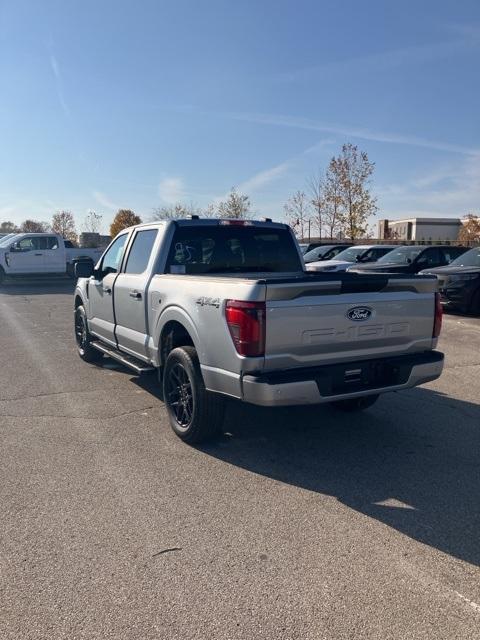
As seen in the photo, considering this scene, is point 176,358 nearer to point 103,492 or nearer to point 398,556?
point 103,492

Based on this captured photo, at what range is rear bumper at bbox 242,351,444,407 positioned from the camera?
13.1 ft

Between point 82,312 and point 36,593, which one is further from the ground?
point 82,312

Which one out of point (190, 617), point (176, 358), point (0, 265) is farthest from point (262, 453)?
point (0, 265)

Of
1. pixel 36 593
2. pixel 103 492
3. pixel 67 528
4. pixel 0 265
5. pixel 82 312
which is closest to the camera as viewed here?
pixel 36 593

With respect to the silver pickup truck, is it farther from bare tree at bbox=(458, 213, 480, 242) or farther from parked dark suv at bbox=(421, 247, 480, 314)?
bare tree at bbox=(458, 213, 480, 242)

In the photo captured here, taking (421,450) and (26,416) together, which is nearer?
(421,450)

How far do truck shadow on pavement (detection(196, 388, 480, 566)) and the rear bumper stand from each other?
599 mm

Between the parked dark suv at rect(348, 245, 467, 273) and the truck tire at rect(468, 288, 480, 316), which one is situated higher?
the parked dark suv at rect(348, 245, 467, 273)

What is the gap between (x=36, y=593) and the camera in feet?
9.39

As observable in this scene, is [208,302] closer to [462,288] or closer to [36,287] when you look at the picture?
[462,288]

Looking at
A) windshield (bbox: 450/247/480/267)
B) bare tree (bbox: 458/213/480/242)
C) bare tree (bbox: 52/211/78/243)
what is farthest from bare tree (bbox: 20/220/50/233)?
windshield (bbox: 450/247/480/267)

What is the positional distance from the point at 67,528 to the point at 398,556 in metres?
A: 2.02

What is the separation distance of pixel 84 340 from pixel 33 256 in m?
16.1

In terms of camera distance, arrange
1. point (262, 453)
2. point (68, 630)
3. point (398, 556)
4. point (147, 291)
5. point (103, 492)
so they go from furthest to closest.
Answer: point (147, 291), point (262, 453), point (103, 492), point (398, 556), point (68, 630)
